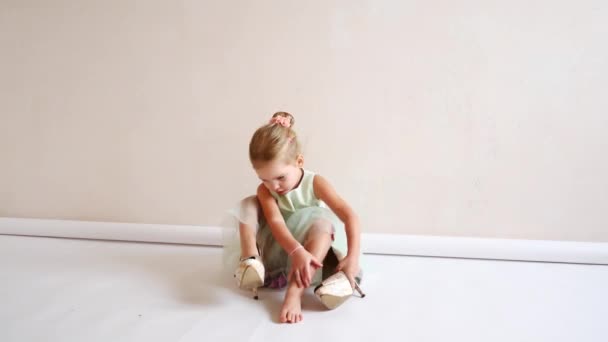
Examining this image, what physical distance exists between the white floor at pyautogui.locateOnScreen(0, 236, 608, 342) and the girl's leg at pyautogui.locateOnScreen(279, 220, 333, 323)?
3 cm

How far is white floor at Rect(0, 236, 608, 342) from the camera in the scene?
2.95ft

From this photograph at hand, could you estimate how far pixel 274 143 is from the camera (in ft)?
3.57

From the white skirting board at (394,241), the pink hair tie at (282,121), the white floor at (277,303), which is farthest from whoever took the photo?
the white skirting board at (394,241)

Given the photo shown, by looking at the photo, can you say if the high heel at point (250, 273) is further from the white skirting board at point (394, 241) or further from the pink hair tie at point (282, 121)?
the white skirting board at point (394, 241)

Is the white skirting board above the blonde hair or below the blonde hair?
below

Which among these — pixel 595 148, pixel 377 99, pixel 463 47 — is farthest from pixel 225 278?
pixel 595 148

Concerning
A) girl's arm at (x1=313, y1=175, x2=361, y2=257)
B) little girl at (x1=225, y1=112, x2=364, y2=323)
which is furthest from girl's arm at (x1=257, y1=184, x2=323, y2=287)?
girl's arm at (x1=313, y1=175, x2=361, y2=257)

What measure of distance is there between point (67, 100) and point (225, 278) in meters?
0.99

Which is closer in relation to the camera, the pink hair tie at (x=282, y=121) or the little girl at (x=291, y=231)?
the little girl at (x=291, y=231)

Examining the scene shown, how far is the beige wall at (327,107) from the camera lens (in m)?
1.48

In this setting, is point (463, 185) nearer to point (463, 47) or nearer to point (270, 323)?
point (463, 47)

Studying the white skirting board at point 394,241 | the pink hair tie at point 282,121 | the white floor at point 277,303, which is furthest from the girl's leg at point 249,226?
the white skirting board at point 394,241

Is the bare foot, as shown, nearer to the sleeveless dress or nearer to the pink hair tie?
the sleeveless dress

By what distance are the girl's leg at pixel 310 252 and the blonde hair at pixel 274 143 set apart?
0.60ft
